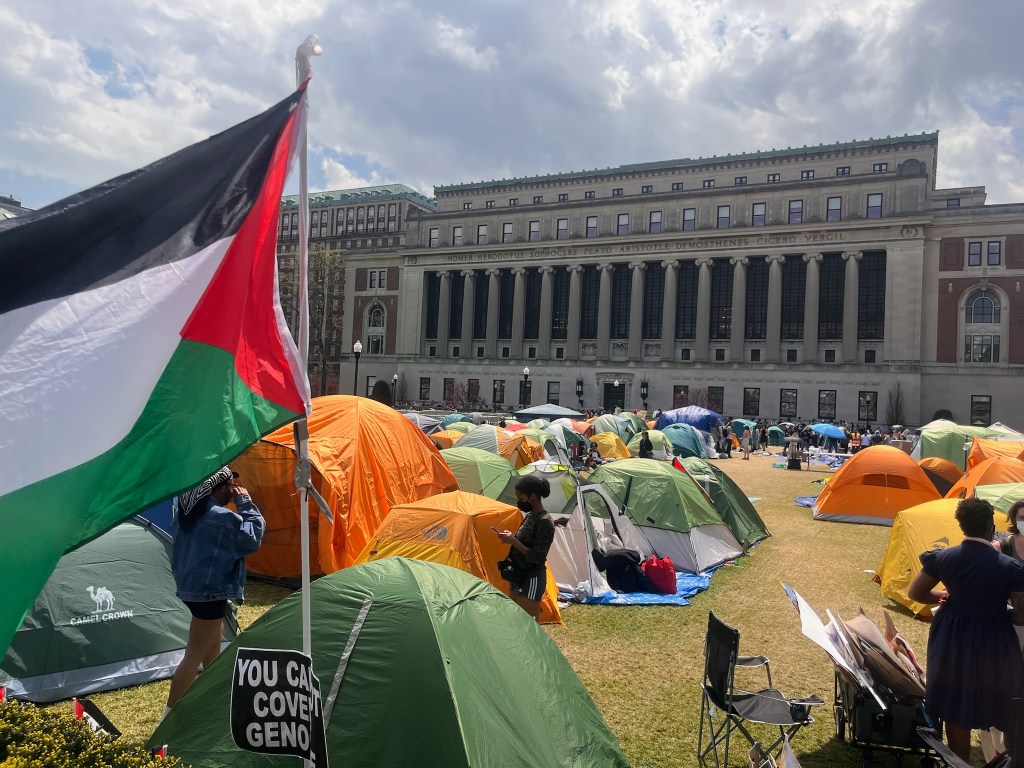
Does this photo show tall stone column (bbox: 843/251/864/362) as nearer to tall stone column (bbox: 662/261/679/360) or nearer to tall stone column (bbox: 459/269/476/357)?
tall stone column (bbox: 662/261/679/360)

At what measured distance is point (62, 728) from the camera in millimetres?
3281

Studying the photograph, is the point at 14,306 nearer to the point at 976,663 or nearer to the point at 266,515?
the point at 976,663

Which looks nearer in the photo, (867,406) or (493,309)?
(867,406)

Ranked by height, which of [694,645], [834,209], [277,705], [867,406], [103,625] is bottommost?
[694,645]

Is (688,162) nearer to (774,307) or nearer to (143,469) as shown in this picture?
(774,307)

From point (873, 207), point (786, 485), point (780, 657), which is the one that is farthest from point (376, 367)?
point (780, 657)

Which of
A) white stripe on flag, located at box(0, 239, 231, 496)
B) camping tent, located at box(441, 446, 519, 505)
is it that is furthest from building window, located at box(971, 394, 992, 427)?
white stripe on flag, located at box(0, 239, 231, 496)

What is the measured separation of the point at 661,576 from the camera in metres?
10.5

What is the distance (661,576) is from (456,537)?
3594 millimetres

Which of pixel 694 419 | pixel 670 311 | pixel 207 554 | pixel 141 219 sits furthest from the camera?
pixel 670 311

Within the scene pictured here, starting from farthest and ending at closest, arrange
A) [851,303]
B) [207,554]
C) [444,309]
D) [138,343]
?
1. [444,309]
2. [851,303]
3. [207,554]
4. [138,343]

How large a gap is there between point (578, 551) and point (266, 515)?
14.9ft

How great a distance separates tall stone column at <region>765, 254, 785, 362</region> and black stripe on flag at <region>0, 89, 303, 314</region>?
61.0 m

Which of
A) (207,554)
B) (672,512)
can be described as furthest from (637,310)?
(207,554)
